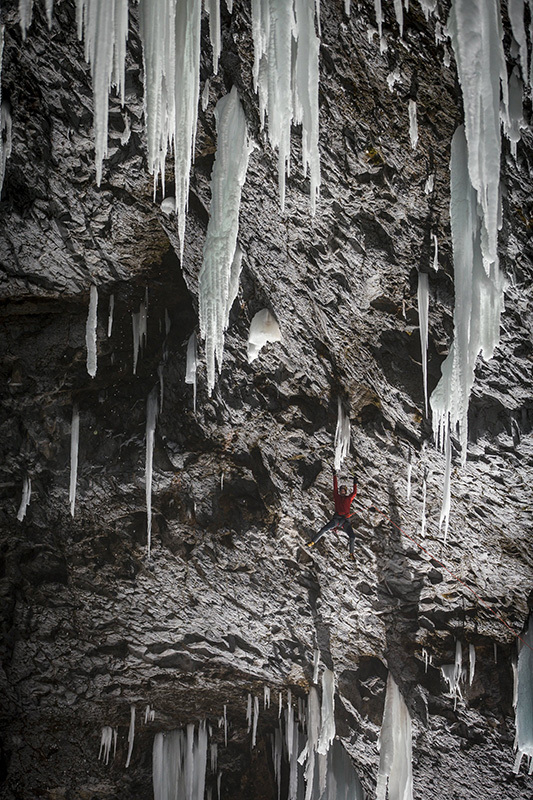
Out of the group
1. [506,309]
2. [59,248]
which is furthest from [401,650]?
[59,248]

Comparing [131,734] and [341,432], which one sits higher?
[341,432]

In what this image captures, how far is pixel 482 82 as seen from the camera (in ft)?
10.1

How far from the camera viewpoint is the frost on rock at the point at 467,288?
3.68 m

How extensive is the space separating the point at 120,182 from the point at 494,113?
290 cm

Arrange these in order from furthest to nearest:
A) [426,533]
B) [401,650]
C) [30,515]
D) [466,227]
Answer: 1. [30,515]
2. [401,650]
3. [426,533]
4. [466,227]

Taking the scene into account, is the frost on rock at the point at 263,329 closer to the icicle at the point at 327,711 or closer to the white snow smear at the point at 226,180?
the white snow smear at the point at 226,180

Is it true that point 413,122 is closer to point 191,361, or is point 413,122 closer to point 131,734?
point 191,361

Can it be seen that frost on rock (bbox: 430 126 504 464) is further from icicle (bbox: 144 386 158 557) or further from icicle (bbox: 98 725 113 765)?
icicle (bbox: 98 725 113 765)

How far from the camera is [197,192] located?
192 inches

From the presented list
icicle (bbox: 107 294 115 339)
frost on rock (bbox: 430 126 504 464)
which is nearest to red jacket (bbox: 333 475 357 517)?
frost on rock (bbox: 430 126 504 464)

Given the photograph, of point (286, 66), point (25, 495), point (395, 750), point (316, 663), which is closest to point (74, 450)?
point (25, 495)

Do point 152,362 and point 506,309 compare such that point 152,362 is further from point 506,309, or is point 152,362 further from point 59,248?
point 506,309

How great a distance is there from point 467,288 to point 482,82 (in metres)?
1.08

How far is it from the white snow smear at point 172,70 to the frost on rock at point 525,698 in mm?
3994
